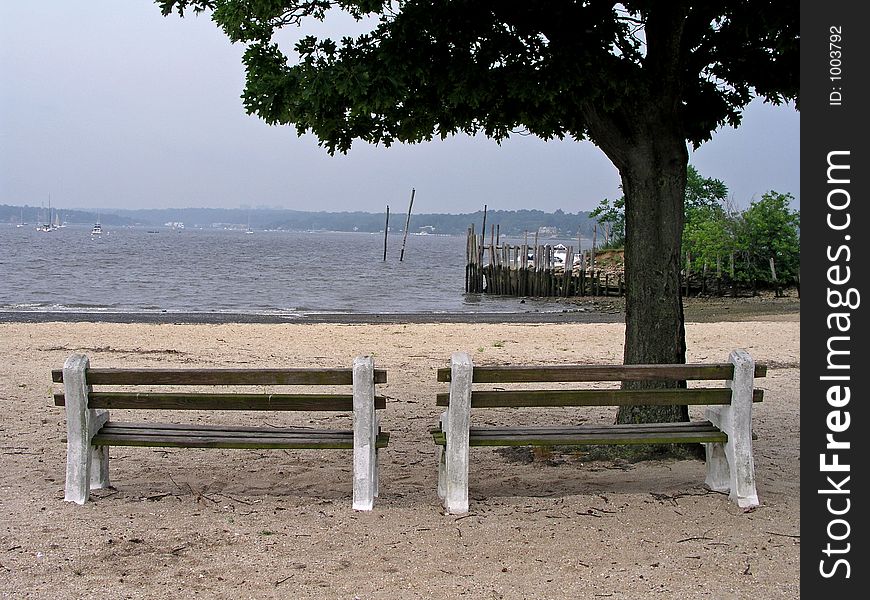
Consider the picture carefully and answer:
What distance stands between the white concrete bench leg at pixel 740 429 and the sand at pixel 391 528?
0.12 meters

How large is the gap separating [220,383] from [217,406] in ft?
0.70

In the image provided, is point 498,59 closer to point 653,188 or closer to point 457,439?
point 653,188

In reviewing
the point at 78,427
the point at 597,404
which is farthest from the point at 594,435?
the point at 78,427

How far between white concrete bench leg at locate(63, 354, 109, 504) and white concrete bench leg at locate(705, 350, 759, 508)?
427cm

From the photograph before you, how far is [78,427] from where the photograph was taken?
612 cm

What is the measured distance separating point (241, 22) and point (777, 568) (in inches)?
213

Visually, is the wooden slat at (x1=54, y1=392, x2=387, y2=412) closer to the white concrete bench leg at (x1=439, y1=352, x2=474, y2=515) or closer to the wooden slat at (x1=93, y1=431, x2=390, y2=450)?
the wooden slat at (x1=93, y1=431, x2=390, y2=450)

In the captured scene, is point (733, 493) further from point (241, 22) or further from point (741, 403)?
point (241, 22)

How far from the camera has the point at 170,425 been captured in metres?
6.46

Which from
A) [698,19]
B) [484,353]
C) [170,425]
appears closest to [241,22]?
[170,425]

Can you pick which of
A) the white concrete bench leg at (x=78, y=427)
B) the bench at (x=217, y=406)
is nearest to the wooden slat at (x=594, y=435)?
the bench at (x=217, y=406)

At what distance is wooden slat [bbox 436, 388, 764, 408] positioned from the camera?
19.3 ft

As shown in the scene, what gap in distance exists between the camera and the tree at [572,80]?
6684mm

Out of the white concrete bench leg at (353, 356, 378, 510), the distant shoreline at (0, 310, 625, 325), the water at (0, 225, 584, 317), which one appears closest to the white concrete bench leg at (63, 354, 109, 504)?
the white concrete bench leg at (353, 356, 378, 510)
